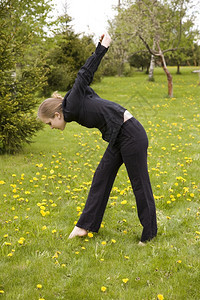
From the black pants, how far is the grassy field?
0.76 feet

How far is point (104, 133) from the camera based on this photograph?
332 cm

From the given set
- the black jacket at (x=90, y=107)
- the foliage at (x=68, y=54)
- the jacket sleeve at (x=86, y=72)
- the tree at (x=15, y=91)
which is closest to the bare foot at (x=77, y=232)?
the black jacket at (x=90, y=107)

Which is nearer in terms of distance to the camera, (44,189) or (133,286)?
(133,286)

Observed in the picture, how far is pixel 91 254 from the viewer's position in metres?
3.41

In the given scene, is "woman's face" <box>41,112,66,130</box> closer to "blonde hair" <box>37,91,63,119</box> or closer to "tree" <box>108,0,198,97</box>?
"blonde hair" <box>37,91,63,119</box>

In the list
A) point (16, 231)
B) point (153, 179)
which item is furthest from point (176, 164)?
point (16, 231)

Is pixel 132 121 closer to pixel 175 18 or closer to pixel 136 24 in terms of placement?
pixel 136 24

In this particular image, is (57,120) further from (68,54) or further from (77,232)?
(68,54)

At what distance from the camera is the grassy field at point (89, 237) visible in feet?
9.48

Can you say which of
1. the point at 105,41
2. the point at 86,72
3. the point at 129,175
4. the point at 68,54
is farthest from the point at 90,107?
the point at 68,54

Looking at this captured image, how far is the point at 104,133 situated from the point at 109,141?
0.33 feet

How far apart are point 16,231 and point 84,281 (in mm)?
1321

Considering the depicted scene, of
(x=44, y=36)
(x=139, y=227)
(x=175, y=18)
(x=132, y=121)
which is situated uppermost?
(x=175, y=18)

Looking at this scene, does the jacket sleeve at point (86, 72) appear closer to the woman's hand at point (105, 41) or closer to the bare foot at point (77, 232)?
the woman's hand at point (105, 41)
